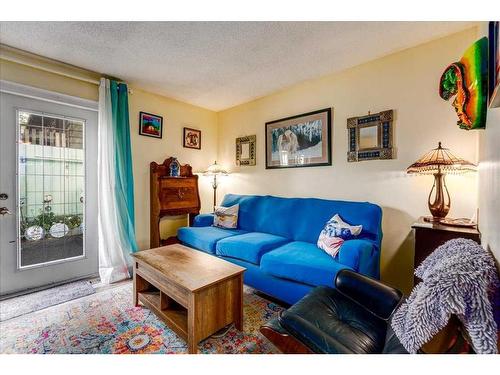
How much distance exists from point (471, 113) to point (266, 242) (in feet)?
5.88

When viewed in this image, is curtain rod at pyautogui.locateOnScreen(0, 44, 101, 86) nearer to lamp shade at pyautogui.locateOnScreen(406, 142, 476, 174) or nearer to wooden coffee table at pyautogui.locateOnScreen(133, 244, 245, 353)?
wooden coffee table at pyautogui.locateOnScreen(133, 244, 245, 353)

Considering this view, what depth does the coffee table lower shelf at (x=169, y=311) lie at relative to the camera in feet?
5.02

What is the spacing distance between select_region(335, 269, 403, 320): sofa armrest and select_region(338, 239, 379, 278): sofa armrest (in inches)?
9.2

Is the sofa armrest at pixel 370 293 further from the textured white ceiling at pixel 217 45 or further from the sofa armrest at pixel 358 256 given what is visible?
the textured white ceiling at pixel 217 45

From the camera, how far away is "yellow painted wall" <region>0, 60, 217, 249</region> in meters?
2.32

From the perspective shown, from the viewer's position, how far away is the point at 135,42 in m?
2.00

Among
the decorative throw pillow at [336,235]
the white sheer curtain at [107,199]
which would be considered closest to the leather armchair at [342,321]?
the decorative throw pillow at [336,235]

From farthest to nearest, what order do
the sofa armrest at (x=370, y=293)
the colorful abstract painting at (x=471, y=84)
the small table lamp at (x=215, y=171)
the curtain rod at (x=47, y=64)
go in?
the small table lamp at (x=215, y=171), the curtain rod at (x=47, y=64), the sofa armrest at (x=370, y=293), the colorful abstract painting at (x=471, y=84)

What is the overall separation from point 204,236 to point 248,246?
0.68 meters

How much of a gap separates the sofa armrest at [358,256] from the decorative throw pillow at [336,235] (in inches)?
4.8

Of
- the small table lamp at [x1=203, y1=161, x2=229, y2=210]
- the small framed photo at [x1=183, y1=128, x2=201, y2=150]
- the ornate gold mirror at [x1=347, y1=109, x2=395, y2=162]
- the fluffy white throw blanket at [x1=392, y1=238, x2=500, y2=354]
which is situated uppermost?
the small framed photo at [x1=183, y1=128, x2=201, y2=150]

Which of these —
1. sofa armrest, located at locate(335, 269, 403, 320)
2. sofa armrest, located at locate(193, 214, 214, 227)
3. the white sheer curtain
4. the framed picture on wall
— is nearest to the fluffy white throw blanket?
sofa armrest, located at locate(335, 269, 403, 320)

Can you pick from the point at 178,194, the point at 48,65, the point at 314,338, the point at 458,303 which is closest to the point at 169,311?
the point at 314,338
